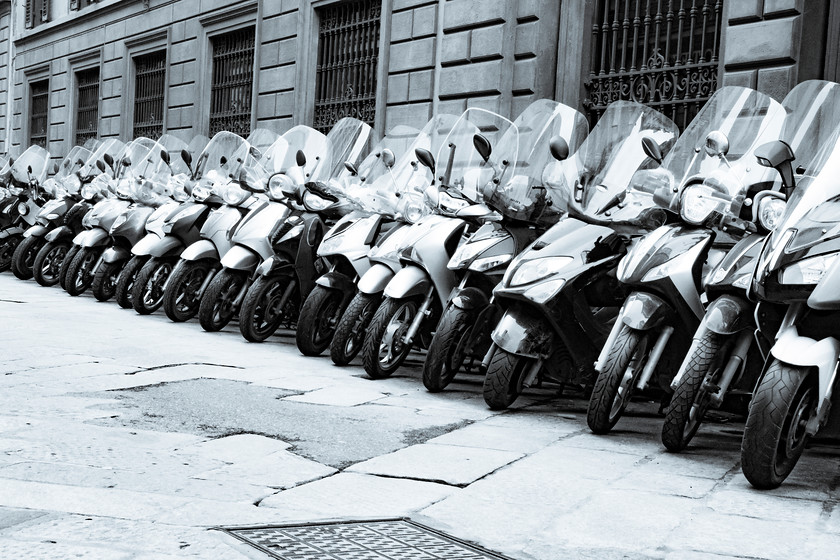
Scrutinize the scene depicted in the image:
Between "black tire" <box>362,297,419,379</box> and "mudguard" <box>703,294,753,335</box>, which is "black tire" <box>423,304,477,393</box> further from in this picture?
"mudguard" <box>703,294,753,335</box>

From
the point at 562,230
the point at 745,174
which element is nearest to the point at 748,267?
the point at 745,174

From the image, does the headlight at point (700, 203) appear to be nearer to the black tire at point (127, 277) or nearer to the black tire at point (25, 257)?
the black tire at point (127, 277)

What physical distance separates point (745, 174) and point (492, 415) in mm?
1627

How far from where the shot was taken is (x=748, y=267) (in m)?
4.23

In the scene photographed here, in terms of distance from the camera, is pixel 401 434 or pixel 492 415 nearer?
pixel 401 434

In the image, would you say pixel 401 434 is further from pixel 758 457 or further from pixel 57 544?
pixel 57 544

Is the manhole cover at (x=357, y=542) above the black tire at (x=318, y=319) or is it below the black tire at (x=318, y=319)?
below

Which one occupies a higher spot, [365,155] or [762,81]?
[762,81]

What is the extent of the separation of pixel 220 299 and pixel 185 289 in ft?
1.99

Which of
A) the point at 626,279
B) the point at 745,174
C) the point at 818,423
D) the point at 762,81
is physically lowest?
the point at 818,423

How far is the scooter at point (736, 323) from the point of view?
162 inches

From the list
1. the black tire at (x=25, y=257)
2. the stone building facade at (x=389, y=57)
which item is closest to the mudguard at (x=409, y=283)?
the stone building facade at (x=389, y=57)

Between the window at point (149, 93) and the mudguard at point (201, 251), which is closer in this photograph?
the mudguard at point (201, 251)

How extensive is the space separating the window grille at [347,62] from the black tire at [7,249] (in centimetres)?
392
